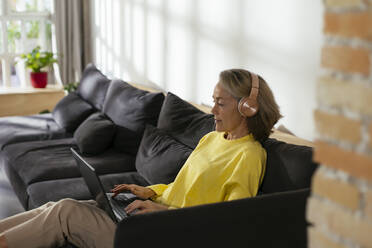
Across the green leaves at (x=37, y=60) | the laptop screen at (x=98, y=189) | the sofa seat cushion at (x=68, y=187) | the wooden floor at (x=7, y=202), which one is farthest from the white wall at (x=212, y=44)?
the wooden floor at (x=7, y=202)

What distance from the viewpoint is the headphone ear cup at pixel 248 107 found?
223 cm

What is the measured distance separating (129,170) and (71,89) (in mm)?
2098

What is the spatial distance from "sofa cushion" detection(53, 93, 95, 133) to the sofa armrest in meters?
2.77

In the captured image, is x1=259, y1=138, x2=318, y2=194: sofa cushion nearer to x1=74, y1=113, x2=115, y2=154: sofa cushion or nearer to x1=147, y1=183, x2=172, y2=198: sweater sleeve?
x1=147, y1=183, x2=172, y2=198: sweater sleeve

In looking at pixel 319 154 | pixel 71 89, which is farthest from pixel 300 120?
pixel 71 89

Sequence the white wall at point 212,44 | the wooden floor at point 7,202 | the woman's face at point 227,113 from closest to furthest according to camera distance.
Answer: the woman's face at point 227,113 < the white wall at point 212,44 < the wooden floor at point 7,202

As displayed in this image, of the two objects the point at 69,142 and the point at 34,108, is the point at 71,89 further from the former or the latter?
the point at 69,142

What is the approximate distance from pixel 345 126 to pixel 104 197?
1.25 metres

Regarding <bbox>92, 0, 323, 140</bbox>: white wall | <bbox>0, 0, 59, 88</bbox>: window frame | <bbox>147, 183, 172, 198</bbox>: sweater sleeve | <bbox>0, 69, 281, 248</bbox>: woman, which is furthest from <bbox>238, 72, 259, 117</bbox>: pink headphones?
<bbox>0, 0, 59, 88</bbox>: window frame

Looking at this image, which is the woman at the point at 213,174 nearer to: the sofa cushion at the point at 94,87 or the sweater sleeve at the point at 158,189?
the sweater sleeve at the point at 158,189

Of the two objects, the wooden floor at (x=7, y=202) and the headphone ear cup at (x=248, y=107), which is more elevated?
the headphone ear cup at (x=248, y=107)

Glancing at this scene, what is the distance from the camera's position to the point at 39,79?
19.1 ft

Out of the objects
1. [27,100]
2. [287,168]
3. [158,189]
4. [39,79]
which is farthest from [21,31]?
[287,168]

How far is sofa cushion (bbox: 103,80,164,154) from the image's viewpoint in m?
3.65
